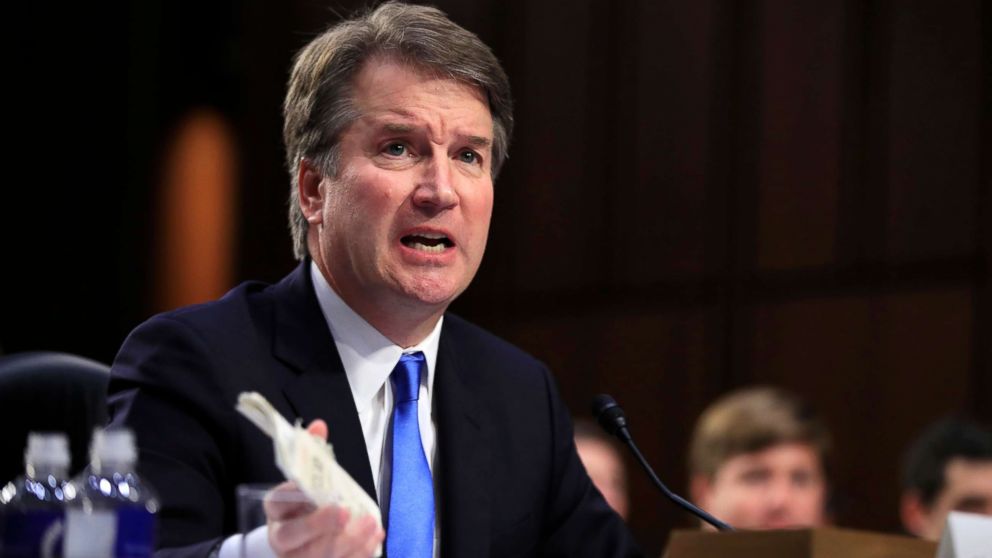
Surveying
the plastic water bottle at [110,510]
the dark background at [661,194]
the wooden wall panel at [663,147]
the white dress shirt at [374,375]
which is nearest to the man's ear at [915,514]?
the dark background at [661,194]

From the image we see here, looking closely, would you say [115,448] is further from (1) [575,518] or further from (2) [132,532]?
(1) [575,518]

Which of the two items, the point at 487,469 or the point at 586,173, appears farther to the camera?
the point at 586,173

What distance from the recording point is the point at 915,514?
469 cm

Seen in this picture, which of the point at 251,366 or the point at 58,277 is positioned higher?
the point at 251,366

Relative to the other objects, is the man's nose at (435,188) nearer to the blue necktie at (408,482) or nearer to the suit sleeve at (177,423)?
the blue necktie at (408,482)

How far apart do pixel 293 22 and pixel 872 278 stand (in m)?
3.56

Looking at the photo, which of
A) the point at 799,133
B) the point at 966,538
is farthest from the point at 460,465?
the point at 799,133

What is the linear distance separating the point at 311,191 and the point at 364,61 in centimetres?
26

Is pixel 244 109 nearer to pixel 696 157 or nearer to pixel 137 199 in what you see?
pixel 137 199

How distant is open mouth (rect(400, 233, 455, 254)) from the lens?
2408 mm

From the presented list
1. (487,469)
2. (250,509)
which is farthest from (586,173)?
(250,509)

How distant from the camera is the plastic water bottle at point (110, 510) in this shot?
1.38m

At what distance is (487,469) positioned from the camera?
2.48 meters

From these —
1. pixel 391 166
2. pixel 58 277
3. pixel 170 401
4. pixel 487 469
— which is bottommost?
pixel 58 277
